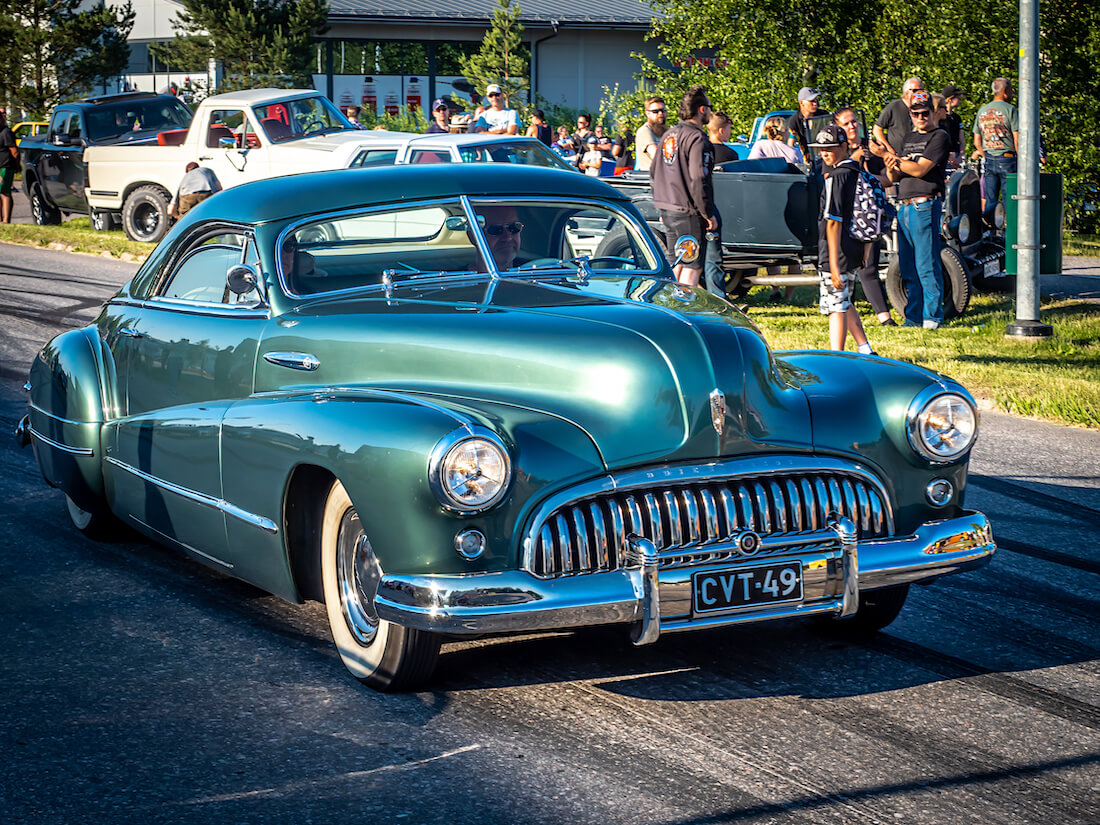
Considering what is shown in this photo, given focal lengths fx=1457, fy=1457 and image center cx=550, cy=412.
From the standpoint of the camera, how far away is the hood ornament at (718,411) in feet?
14.6

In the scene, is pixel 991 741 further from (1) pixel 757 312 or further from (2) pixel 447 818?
(1) pixel 757 312

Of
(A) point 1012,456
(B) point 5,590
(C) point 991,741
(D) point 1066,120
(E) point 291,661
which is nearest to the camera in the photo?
(C) point 991,741

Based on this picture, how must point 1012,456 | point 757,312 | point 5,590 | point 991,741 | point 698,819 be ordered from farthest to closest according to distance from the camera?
point 757,312
point 1012,456
point 5,590
point 991,741
point 698,819

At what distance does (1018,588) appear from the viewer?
5.74 m

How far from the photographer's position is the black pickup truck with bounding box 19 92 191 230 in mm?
23125

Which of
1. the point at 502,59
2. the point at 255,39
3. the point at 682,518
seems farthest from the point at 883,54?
the point at 502,59

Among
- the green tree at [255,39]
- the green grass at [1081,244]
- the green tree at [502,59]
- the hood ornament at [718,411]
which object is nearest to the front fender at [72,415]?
the hood ornament at [718,411]

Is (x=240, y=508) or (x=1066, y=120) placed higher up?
(x=1066, y=120)

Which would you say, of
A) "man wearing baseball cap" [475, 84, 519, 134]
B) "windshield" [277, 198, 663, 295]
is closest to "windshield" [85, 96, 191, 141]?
"man wearing baseball cap" [475, 84, 519, 134]

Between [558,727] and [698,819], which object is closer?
[698,819]

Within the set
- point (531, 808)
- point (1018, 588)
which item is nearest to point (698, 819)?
point (531, 808)

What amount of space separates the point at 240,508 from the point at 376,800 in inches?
61.7

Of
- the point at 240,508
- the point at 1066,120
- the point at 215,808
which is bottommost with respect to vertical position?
the point at 215,808

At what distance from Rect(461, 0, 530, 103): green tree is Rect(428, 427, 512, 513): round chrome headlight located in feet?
120
